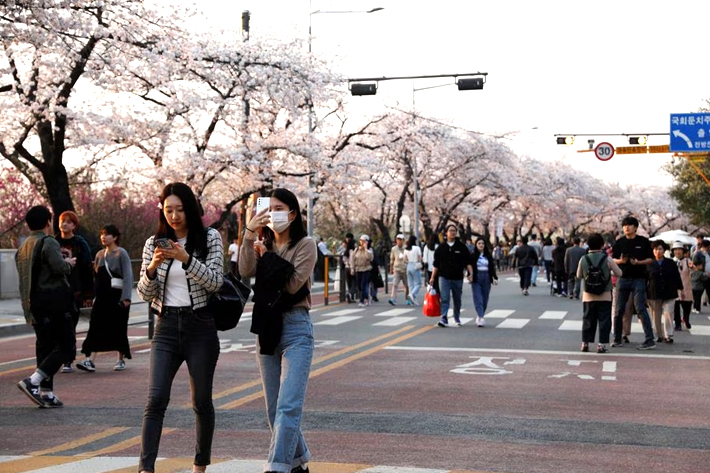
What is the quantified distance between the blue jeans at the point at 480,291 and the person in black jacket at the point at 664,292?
3563mm

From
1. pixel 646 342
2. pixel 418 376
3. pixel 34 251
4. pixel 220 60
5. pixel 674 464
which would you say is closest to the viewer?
pixel 674 464

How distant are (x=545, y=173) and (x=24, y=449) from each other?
244 ft

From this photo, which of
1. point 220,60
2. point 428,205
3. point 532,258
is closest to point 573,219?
point 428,205

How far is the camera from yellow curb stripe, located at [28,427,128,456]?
25.4 feet

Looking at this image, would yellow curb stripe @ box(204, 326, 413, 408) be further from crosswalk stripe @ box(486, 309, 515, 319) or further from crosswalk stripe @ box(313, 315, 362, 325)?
crosswalk stripe @ box(486, 309, 515, 319)

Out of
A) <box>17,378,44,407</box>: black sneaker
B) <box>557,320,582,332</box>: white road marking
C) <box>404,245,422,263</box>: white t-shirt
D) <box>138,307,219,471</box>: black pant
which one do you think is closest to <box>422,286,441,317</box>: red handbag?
<box>557,320,582,332</box>: white road marking

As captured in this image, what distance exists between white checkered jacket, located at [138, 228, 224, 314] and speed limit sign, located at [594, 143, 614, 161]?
39.5 m

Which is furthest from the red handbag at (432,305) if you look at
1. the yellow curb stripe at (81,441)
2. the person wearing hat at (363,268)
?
the yellow curb stripe at (81,441)

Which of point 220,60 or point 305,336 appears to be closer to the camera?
point 305,336

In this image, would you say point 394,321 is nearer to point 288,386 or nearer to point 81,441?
point 81,441

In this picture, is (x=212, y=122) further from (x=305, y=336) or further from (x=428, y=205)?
(x=428, y=205)

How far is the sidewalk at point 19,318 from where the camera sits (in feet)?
61.8

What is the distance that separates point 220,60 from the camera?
2553 cm

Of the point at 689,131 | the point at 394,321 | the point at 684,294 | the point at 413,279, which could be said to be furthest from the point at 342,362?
the point at 689,131
